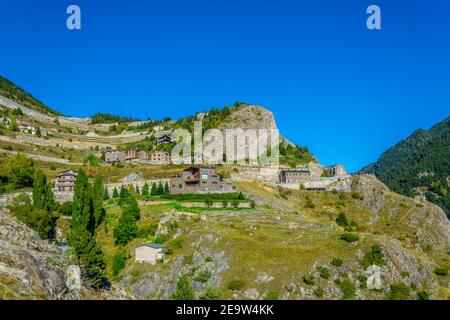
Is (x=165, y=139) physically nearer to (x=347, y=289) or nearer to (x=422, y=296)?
(x=347, y=289)

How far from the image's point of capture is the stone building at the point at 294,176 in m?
138

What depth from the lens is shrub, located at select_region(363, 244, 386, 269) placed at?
71.8 metres

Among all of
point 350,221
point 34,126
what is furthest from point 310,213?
point 34,126

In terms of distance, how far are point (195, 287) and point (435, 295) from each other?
35.6m

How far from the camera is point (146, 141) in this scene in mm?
189125

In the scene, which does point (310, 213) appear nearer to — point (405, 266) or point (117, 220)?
point (405, 266)

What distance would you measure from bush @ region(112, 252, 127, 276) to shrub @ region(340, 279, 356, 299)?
101 feet

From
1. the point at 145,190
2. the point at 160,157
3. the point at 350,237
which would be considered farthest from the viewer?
the point at 160,157

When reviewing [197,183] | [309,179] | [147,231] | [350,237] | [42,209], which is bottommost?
[350,237]

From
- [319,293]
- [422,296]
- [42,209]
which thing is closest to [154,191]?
[42,209]

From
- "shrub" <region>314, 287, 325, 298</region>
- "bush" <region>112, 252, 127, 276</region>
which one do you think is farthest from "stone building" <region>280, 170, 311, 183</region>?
"shrub" <region>314, 287, 325, 298</region>

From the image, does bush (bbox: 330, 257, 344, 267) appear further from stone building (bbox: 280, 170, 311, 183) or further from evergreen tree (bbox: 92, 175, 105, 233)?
stone building (bbox: 280, 170, 311, 183)

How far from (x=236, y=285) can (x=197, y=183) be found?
44153 millimetres

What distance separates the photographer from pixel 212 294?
201 feet
